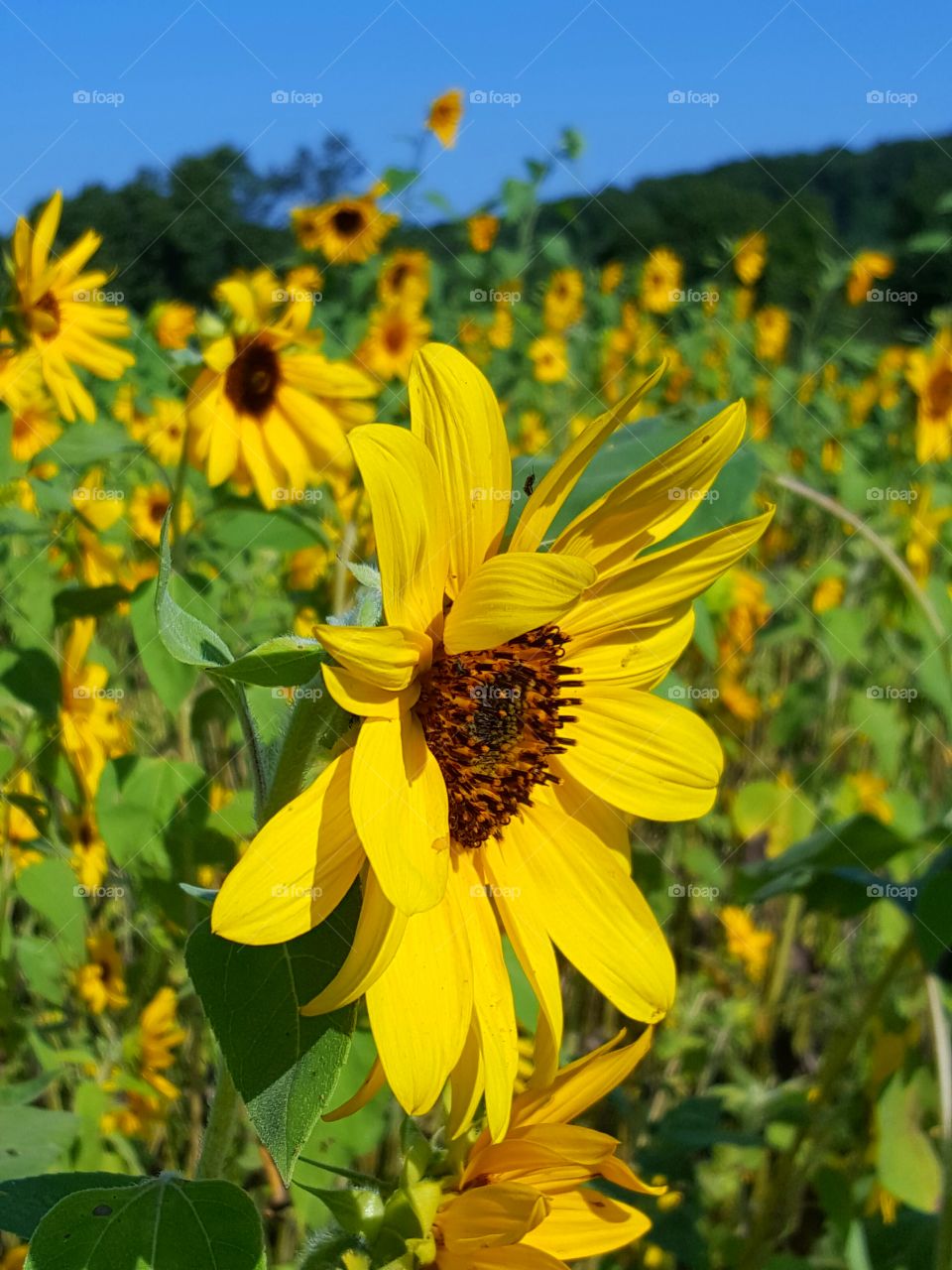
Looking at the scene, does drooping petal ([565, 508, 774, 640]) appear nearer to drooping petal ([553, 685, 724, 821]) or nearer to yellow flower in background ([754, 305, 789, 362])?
drooping petal ([553, 685, 724, 821])

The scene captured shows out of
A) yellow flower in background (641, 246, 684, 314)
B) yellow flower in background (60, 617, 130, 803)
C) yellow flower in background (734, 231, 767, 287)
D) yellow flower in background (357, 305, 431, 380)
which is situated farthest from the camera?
yellow flower in background (734, 231, 767, 287)

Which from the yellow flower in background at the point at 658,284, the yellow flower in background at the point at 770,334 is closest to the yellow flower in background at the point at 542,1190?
the yellow flower in background at the point at 770,334

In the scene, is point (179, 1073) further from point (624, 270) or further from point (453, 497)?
point (624, 270)

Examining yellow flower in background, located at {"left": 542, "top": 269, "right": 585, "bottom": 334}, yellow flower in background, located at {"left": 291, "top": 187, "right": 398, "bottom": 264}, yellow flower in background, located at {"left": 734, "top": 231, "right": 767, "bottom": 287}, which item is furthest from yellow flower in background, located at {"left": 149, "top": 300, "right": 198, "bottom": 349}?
yellow flower in background, located at {"left": 734, "top": 231, "right": 767, "bottom": 287}

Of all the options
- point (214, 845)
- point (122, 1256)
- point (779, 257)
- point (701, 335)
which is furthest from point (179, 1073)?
point (779, 257)

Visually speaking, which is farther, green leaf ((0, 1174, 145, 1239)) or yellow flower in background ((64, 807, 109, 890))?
yellow flower in background ((64, 807, 109, 890))


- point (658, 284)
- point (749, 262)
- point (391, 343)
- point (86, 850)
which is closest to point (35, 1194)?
point (86, 850)
